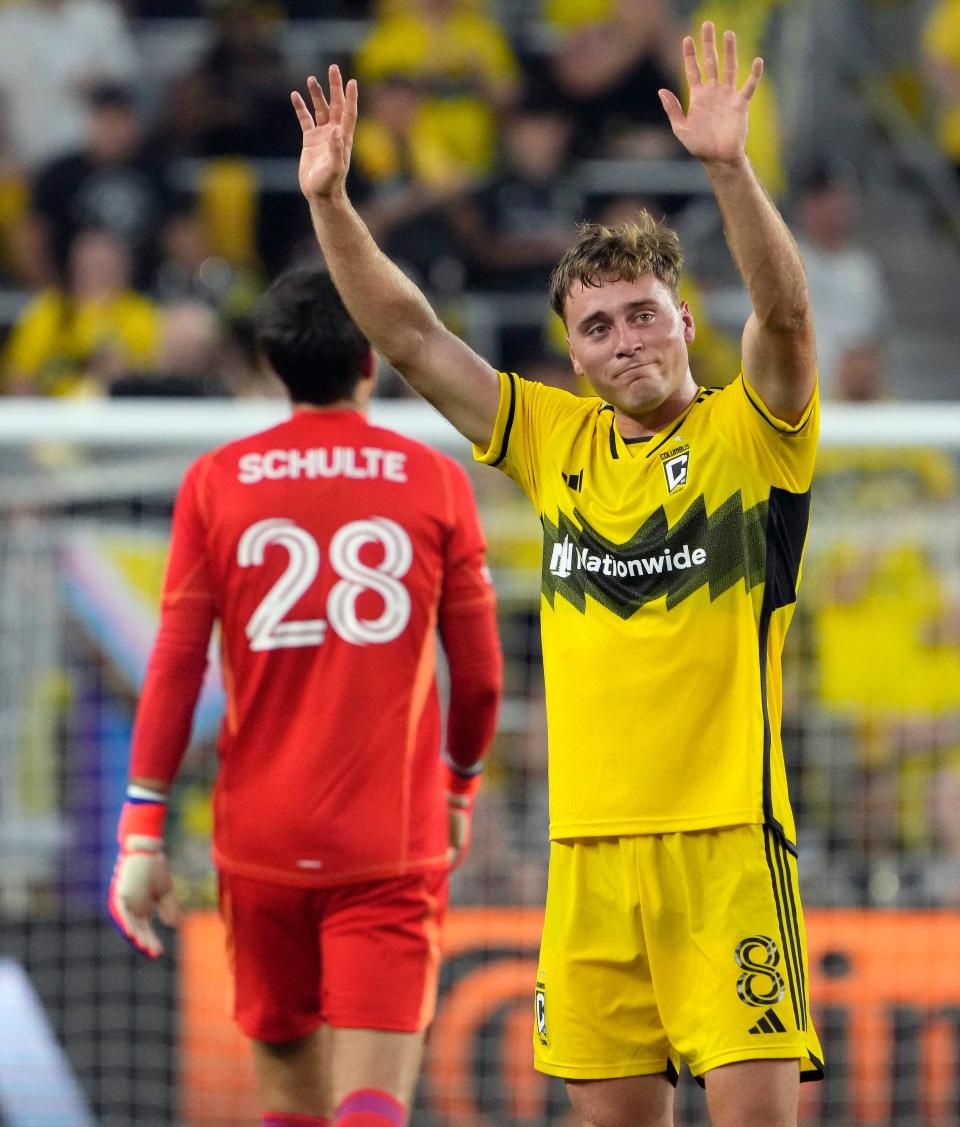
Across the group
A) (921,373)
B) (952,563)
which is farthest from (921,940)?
(921,373)

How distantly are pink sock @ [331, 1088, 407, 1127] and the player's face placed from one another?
1.57 metres

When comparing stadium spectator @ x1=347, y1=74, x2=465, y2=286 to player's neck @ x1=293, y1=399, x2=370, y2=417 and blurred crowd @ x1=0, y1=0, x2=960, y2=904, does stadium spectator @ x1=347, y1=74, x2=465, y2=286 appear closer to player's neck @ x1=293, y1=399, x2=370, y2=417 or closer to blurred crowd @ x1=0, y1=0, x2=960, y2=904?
blurred crowd @ x1=0, y1=0, x2=960, y2=904

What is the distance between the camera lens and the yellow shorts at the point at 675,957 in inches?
125

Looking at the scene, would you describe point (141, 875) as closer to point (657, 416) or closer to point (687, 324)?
point (657, 416)

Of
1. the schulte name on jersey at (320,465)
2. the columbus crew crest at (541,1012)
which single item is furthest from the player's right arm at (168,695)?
the columbus crew crest at (541,1012)

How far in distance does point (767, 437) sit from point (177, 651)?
4.86ft

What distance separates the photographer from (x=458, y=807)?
4.39 meters

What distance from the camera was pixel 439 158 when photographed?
381 inches

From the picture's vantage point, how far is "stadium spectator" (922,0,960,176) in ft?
33.2

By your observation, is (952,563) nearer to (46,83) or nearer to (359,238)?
(359,238)

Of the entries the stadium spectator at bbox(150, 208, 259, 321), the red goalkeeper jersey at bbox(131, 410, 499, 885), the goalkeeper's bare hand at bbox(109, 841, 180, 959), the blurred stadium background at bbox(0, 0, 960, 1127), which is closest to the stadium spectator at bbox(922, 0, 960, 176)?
the blurred stadium background at bbox(0, 0, 960, 1127)

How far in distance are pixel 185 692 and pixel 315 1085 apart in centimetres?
95

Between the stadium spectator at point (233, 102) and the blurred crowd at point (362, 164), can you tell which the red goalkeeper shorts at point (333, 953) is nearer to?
the blurred crowd at point (362, 164)

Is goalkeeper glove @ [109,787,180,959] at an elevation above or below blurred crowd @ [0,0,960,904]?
below
